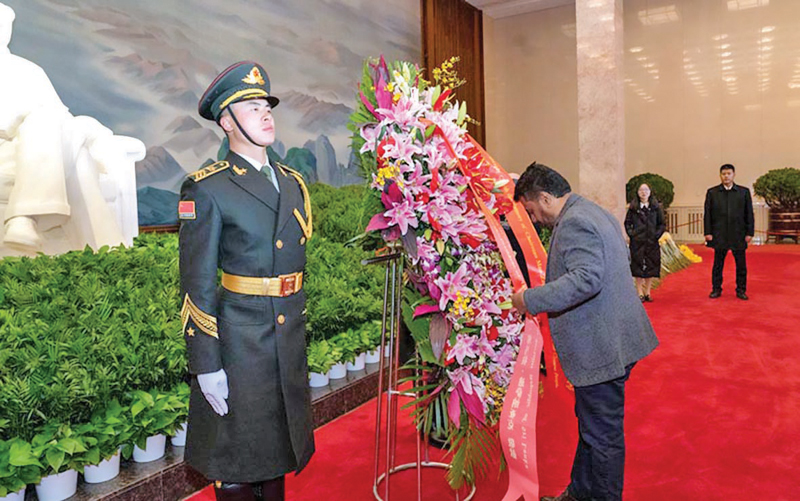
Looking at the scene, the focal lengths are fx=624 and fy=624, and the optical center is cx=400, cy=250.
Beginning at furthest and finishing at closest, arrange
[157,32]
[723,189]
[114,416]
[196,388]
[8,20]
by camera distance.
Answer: [157,32] → [723,189] → [8,20] → [114,416] → [196,388]

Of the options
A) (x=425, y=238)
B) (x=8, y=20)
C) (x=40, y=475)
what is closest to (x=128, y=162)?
(x=8, y=20)

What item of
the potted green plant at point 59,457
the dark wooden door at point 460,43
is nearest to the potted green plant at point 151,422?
the potted green plant at point 59,457

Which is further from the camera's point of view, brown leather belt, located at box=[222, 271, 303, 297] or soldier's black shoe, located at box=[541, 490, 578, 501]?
soldier's black shoe, located at box=[541, 490, 578, 501]

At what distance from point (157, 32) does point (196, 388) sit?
6.10 metres

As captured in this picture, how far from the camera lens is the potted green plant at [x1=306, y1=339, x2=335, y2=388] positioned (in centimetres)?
328

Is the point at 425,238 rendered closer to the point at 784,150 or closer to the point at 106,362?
the point at 106,362

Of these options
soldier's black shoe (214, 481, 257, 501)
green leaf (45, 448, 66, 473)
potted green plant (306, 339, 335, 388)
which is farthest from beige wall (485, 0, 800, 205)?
green leaf (45, 448, 66, 473)

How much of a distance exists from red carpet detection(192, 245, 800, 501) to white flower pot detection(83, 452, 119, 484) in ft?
1.22

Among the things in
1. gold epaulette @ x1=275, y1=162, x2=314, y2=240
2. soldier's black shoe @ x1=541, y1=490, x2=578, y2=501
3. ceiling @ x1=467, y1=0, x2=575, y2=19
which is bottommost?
soldier's black shoe @ x1=541, y1=490, x2=578, y2=501

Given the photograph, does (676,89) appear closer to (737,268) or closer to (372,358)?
(737,268)

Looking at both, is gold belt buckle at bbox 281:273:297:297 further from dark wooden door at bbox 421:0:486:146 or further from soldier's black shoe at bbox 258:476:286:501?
dark wooden door at bbox 421:0:486:146

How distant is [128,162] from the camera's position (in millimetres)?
4734

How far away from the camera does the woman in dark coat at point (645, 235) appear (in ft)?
19.7

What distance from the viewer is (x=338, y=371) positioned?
3.52 metres
